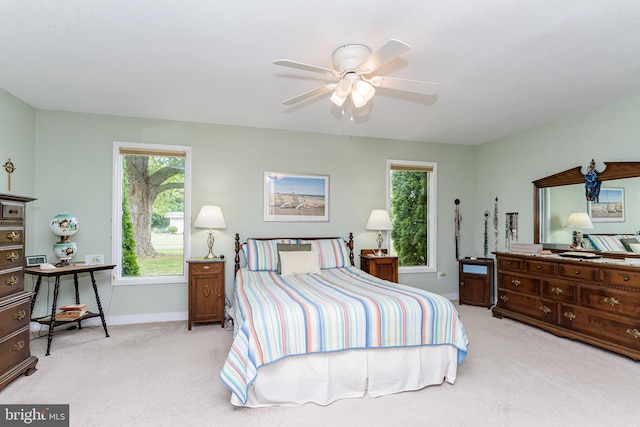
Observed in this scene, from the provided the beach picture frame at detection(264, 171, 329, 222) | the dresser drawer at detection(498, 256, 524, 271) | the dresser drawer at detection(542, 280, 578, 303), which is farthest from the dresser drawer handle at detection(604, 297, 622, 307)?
the beach picture frame at detection(264, 171, 329, 222)

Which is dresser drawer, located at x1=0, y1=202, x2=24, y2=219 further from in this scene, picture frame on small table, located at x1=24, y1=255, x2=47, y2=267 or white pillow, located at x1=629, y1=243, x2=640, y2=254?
white pillow, located at x1=629, y1=243, x2=640, y2=254

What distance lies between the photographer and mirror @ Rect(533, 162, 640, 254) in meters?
3.55

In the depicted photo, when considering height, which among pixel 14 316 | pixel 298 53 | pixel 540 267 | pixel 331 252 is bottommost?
pixel 14 316

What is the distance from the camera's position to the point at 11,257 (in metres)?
2.73

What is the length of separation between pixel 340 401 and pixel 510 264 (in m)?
3.13

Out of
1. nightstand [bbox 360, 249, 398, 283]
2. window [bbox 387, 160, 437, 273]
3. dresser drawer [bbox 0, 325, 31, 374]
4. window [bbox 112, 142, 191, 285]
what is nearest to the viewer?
dresser drawer [bbox 0, 325, 31, 374]

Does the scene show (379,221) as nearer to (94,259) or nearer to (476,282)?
(476,282)

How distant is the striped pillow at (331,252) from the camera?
14.5 ft

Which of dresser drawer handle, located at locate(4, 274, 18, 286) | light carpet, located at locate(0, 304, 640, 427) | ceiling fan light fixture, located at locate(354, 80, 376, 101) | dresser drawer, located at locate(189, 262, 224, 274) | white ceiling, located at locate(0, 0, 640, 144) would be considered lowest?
light carpet, located at locate(0, 304, 640, 427)

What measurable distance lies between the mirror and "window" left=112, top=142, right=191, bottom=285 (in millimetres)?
4667

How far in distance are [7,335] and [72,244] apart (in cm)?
139

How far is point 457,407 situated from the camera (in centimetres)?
230

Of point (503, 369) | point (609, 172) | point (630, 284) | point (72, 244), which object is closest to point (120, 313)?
point (72, 244)

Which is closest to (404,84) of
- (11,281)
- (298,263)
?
(298,263)
